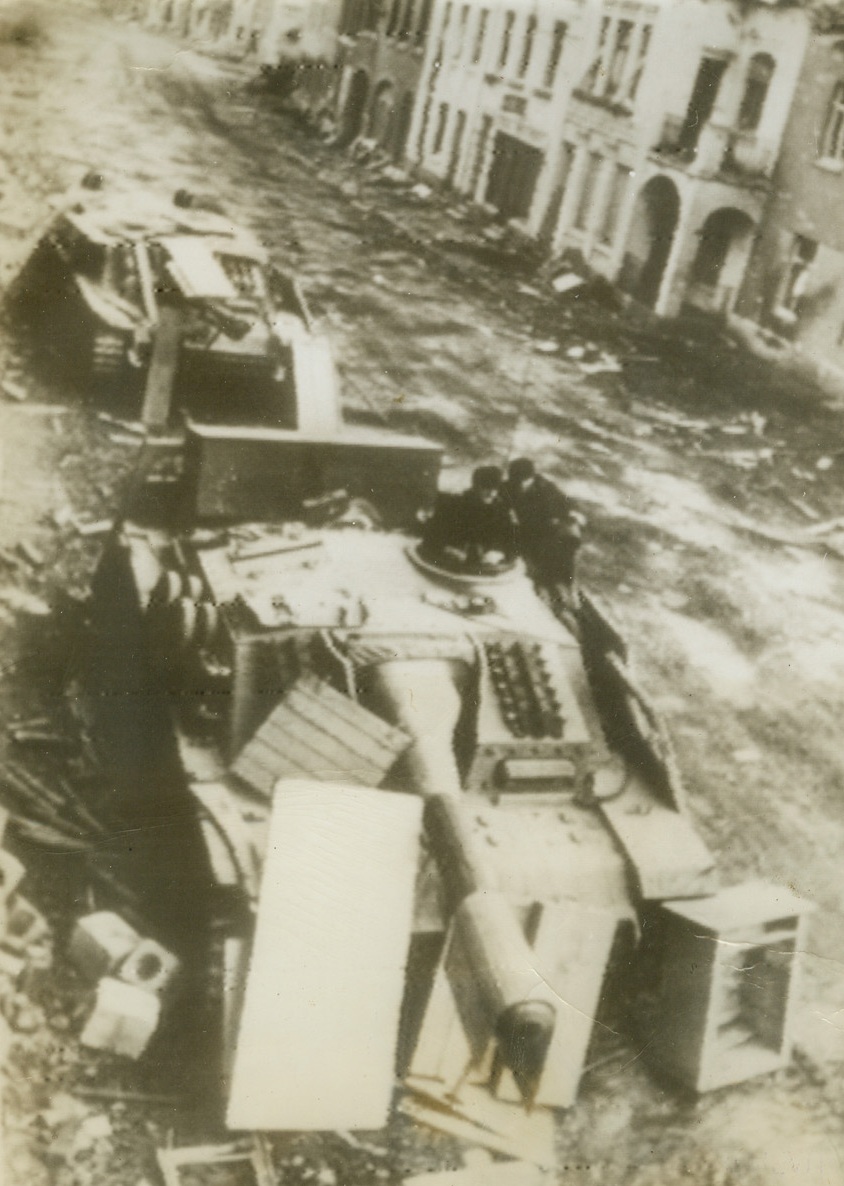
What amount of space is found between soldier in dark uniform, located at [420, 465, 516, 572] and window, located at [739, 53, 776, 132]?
1.27 meters

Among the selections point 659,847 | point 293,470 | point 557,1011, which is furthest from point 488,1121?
point 293,470

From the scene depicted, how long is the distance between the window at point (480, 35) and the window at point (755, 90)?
0.78 metres

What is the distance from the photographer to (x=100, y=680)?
3.33 meters

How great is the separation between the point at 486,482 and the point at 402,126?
3.65 ft

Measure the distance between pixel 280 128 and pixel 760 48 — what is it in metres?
1.43

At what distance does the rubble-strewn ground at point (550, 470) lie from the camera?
10.8ft

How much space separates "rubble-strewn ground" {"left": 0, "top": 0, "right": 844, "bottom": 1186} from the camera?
3.28 metres

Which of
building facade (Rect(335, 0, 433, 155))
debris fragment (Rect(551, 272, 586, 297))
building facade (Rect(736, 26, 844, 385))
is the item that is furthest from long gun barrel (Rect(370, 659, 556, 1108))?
building facade (Rect(335, 0, 433, 155))

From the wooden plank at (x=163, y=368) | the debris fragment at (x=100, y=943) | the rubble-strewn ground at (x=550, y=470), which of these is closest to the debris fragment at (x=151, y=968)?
the debris fragment at (x=100, y=943)

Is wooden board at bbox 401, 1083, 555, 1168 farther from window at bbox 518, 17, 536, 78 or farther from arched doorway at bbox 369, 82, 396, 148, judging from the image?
window at bbox 518, 17, 536, 78

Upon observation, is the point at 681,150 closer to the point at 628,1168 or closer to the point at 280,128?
the point at 280,128

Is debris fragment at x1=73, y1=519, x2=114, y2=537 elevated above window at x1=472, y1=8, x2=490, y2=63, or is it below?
below

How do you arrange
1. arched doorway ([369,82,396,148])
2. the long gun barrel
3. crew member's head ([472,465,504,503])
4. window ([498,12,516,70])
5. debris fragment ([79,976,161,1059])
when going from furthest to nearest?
1. crew member's head ([472,465,504,503])
2. arched doorway ([369,82,396,148])
3. window ([498,12,516,70])
4. debris fragment ([79,976,161,1059])
5. the long gun barrel

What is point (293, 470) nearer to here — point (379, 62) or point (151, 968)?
point (379, 62)
